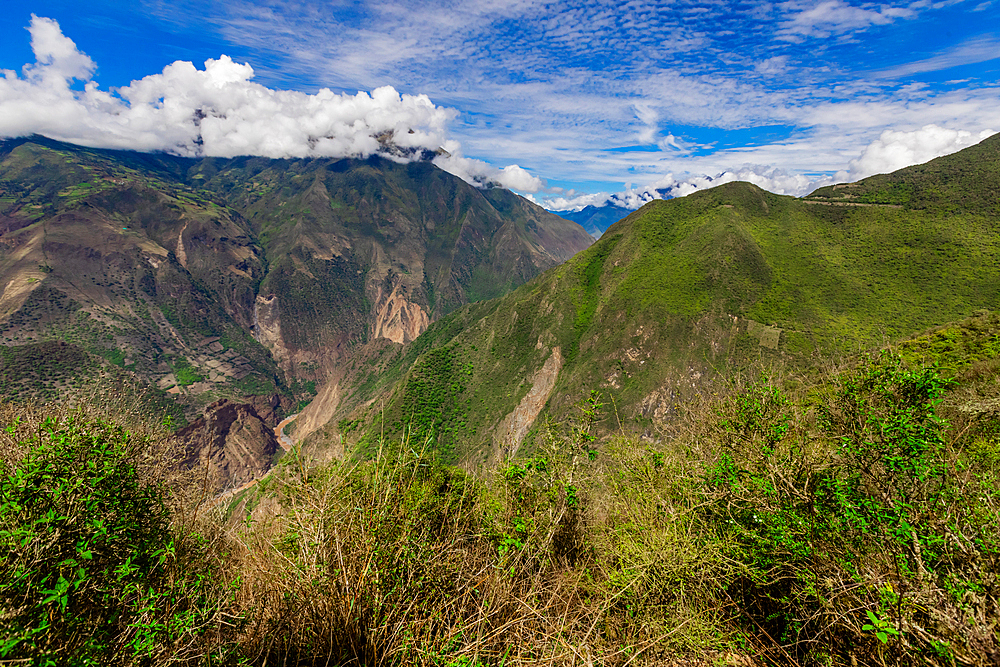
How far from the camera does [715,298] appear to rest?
73.4 m

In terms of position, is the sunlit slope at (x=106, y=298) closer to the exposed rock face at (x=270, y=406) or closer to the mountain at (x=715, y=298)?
the exposed rock face at (x=270, y=406)

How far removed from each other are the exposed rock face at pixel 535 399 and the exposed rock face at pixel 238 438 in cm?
10326

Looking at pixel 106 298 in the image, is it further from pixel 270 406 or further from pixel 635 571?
pixel 635 571

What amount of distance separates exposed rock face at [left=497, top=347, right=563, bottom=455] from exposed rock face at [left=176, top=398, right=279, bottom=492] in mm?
103264

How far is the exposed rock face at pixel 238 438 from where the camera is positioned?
129 m

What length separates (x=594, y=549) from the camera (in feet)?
37.0

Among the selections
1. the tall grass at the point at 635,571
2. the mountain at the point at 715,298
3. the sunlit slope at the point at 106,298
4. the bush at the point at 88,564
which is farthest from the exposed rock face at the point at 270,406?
the tall grass at the point at 635,571

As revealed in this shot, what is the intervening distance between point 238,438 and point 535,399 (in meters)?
126

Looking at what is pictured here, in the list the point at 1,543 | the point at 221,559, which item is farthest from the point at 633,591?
the point at 1,543

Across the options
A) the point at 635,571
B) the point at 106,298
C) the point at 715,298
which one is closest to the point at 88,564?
the point at 635,571

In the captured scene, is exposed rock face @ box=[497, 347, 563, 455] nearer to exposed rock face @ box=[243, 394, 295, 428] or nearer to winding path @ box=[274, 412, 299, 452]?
winding path @ box=[274, 412, 299, 452]

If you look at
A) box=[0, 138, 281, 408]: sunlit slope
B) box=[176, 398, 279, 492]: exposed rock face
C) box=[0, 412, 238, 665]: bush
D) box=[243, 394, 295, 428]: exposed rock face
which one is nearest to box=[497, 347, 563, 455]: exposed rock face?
box=[0, 412, 238, 665]: bush

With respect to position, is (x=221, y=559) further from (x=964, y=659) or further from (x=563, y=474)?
Result: (x=964, y=659)

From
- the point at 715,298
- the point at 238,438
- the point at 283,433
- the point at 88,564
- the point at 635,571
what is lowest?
the point at 283,433
